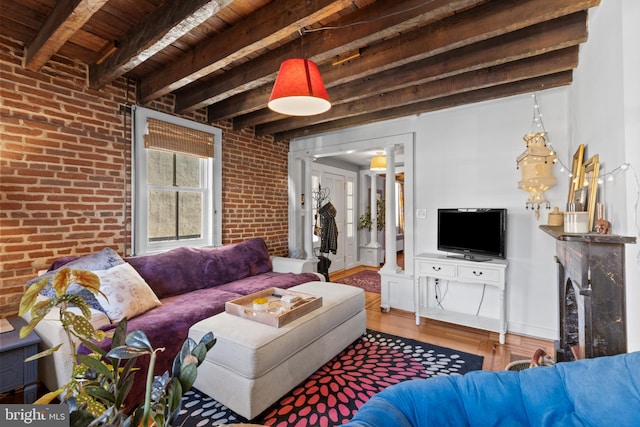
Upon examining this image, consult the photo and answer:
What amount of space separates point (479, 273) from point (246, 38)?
9.87ft

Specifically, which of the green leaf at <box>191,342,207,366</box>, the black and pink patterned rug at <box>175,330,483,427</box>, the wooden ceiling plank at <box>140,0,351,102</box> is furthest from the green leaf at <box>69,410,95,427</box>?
the wooden ceiling plank at <box>140,0,351,102</box>

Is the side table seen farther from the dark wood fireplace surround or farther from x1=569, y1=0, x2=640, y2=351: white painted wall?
x1=569, y1=0, x2=640, y2=351: white painted wall

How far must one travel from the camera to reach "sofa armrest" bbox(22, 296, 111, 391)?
1790 millimetres

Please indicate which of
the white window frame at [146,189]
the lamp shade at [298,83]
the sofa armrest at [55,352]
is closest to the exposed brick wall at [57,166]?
the white window frame at [146,189]

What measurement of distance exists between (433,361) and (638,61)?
2.38 m

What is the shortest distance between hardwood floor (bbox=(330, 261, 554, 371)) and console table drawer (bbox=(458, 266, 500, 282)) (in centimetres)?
61

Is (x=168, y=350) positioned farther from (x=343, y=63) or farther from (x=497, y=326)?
(x=497, y=326)

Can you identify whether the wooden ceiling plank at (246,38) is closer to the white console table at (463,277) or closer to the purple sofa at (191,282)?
the purple sofa at (191,282)

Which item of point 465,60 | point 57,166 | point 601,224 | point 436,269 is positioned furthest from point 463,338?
point 57,166

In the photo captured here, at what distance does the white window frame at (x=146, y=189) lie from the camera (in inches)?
119

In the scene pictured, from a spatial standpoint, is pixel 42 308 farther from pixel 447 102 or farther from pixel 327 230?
pixel 327 230

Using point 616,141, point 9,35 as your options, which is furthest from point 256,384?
point 9,35

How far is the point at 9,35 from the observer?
2.29 m

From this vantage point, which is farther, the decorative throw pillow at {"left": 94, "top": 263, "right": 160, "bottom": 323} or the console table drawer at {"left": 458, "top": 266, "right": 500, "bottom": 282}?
the console table drawer at {"left": 458, "top": 266, "right": 500, "bottom": 282}
